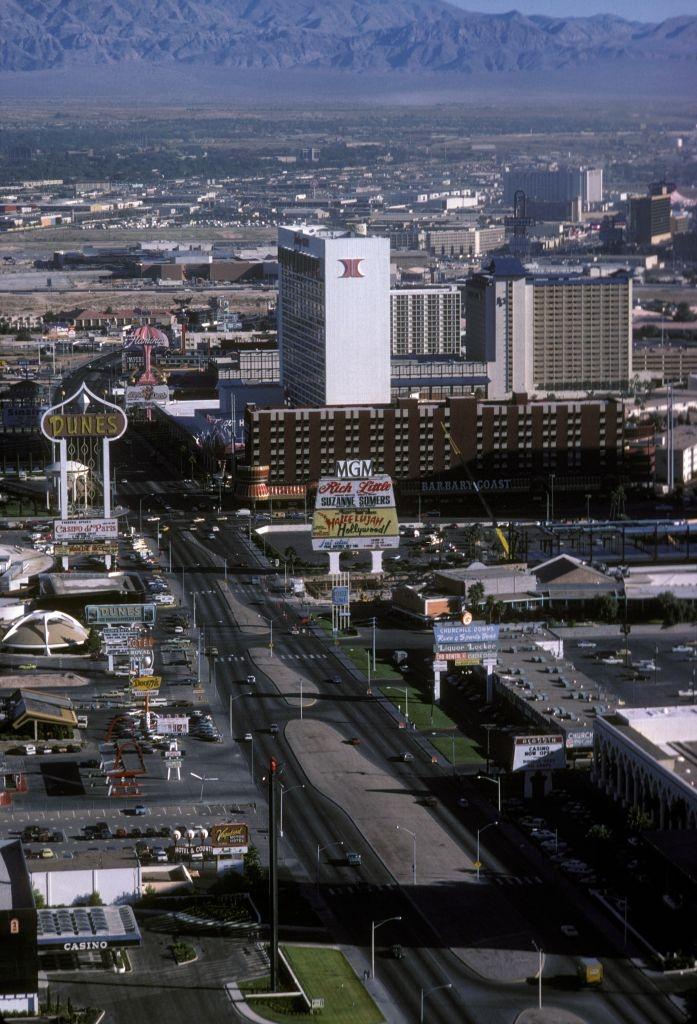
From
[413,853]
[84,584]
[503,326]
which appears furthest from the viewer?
[503,326]

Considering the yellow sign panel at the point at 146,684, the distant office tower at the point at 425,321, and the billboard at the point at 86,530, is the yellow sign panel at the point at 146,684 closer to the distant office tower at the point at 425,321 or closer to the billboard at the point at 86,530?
the billboard at the point at 86,530

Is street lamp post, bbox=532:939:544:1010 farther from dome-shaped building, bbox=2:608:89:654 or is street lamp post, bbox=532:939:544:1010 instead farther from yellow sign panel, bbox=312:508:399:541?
yellow sign panel, bbox=312:508:399:541

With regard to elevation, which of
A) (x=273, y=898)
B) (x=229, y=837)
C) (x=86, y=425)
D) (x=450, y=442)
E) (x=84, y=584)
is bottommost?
(x=229, y=837)

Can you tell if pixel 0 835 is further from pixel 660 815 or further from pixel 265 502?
pixel 265 502

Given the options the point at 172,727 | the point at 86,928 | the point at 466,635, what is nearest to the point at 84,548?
the point at 466,635

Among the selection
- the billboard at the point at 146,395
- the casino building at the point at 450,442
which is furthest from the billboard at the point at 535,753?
the billboard at the point at 146,395

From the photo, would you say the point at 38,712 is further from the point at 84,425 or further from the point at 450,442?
the point at 450,442
